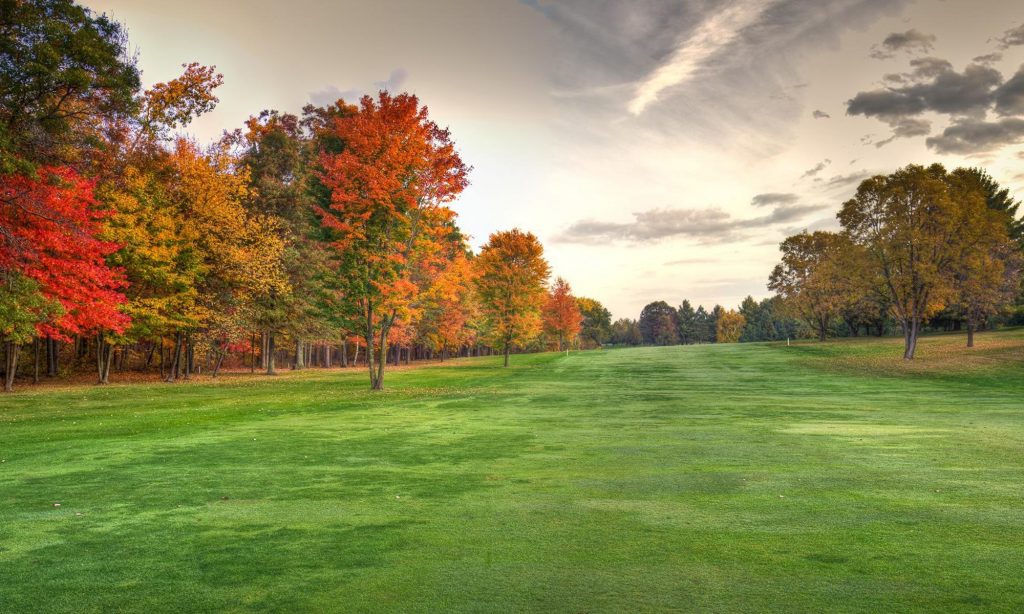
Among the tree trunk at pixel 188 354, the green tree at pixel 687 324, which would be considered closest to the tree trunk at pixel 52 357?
the tree trunk at pixel 188 354

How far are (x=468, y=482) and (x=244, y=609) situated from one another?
4.24 metres

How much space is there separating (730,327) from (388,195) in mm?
152101

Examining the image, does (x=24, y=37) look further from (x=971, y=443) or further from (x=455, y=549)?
(x=971, y=443)

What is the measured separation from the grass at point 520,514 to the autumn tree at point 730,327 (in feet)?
492

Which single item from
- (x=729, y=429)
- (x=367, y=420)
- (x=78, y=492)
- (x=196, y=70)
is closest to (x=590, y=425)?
(x=729, y=429)

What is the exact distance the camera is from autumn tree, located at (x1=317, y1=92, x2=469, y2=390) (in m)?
23.8

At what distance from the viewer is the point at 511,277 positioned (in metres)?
48.3

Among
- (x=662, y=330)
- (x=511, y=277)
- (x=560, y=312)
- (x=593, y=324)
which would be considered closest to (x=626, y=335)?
(x=662, y=330)

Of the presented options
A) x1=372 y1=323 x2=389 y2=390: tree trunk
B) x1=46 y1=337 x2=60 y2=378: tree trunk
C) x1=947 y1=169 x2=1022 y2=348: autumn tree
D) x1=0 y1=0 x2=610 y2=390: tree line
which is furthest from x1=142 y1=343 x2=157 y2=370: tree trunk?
x1=947 y1=169 x2=1022 y2=348: autumn tree

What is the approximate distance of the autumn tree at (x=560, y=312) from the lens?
270 ft

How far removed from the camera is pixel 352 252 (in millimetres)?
25125

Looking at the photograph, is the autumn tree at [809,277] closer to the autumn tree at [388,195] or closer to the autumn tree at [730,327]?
the autumn tree at [388,195]

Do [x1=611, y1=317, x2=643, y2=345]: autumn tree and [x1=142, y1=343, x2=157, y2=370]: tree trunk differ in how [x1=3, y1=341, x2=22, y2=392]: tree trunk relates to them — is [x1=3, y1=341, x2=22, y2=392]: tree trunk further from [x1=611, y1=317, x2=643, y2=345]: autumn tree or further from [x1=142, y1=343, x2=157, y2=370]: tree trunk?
[x1=611, y1=317, x2=643, y2=345]: autumn tree

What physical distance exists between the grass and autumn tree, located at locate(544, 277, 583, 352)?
218 ft
